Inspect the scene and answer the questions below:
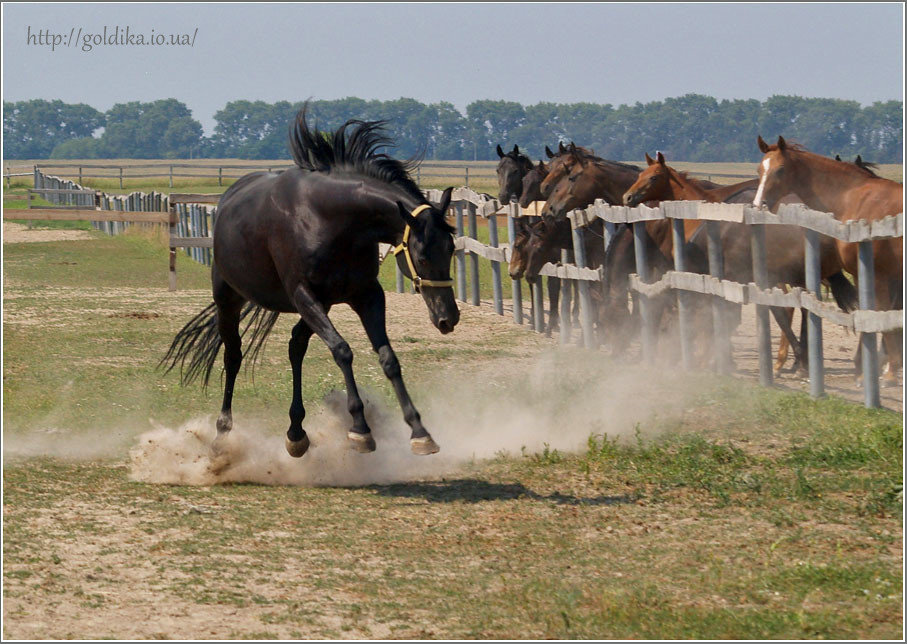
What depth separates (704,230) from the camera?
12.4 meters

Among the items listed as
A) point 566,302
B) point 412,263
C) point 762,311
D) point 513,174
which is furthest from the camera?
point 513,174

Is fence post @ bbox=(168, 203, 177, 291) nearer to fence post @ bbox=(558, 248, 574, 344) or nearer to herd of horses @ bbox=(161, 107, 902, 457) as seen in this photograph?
fence post @ bbox=(558, 248, 574, 344)

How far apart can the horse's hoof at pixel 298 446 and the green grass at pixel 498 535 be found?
0.28 metres

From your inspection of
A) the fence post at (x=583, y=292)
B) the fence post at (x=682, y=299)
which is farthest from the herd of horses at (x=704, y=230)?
the fence post at (x=682, y=299)

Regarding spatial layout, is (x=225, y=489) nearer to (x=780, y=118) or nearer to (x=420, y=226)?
(x=420, y=226)

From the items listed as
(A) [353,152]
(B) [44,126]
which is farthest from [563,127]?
(A) [353,152]

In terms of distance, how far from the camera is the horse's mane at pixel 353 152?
25.6ft

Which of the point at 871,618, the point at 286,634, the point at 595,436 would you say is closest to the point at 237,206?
the point at 595,436

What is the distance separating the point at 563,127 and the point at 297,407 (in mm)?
97478

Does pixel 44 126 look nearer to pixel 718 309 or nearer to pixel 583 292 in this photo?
pixel 583 292

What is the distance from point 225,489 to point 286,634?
299cm

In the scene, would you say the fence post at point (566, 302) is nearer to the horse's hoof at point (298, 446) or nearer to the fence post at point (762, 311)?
the fence post at point (762, 311)

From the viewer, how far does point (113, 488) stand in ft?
23.9

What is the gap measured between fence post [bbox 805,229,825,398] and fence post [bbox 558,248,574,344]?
4.77 meters
